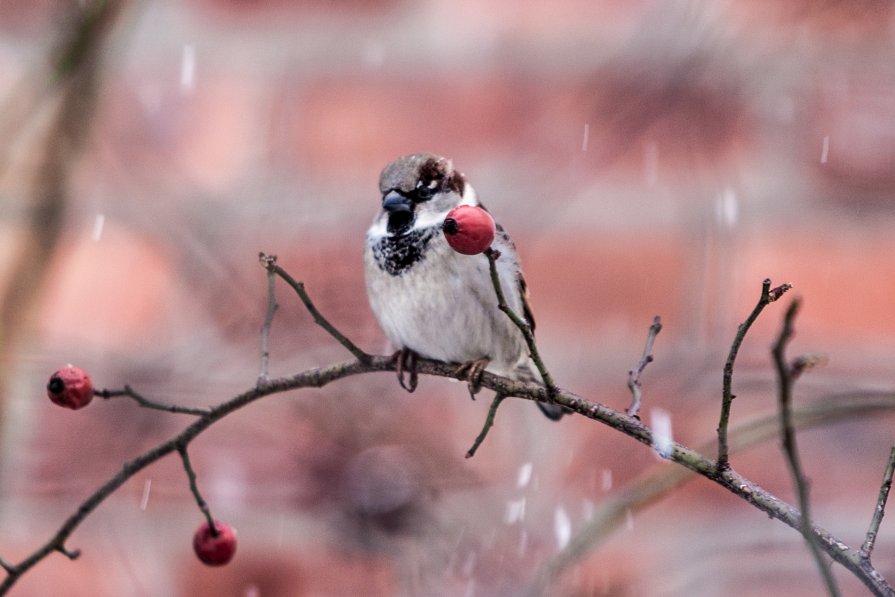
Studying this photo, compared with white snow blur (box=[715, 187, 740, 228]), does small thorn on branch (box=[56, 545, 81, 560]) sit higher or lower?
lower

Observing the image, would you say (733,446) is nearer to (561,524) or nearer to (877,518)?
(877,518)

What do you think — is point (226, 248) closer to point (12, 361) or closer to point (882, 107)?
point (12, 361)

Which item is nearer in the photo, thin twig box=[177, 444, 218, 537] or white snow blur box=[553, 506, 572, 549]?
thin twig box=[177, 444, 218, 537]

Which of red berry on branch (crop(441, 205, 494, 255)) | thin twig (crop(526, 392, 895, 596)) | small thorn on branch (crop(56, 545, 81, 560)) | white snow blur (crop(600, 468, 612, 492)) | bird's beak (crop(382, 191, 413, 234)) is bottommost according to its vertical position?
white snow blur (crop(600, 468, 612, 492))

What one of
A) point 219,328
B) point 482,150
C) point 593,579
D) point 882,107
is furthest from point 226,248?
point 882,107

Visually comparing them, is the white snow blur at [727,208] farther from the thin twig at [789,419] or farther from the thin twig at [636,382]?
the thin twig at [789,419]

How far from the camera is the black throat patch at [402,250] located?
0.52 meters

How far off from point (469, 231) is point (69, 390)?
0.13 m

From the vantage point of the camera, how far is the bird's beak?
0.48m

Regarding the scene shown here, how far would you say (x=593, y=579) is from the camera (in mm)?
479

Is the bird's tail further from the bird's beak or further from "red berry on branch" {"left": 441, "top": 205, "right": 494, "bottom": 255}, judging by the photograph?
"red berry on branch" {"left": 441, "top": 205, "right": 494, "bottom": 255}

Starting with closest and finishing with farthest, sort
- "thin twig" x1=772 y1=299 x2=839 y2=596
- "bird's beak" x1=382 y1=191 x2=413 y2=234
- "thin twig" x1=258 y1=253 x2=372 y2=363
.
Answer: "thin twig" x1=772 y1=299 x2=839 y2=596 → "thin twig" x1=258 y1=253 x2=372 y2=363 → "bird's beak" x1=382 y1=191 x2=413 y2=234

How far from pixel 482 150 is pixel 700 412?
189mm

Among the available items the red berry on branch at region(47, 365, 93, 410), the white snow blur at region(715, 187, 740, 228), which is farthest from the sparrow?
the red berry on branch at region(47, 365, 93, 410)
